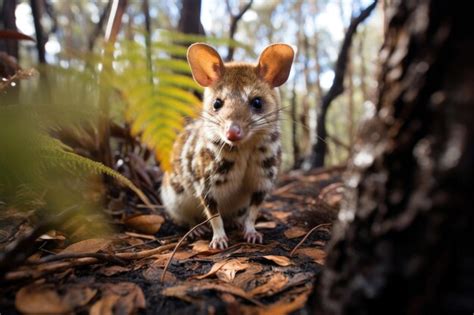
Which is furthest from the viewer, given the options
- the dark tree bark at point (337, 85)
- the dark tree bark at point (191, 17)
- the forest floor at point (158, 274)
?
the dark tree bark at point (191, 17)

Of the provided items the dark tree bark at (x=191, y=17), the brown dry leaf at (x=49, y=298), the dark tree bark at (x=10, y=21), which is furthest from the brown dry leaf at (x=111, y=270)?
the dark tree bark at (x=191, y=17)

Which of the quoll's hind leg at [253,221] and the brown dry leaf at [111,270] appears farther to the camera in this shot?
the quoll's hind leg at [253,221]

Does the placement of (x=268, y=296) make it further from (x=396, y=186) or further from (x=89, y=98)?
(x=89, y=98)

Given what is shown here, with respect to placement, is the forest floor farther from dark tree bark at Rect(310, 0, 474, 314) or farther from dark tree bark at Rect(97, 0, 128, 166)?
dark tree bark at Rect(97, 0, 128, 166)

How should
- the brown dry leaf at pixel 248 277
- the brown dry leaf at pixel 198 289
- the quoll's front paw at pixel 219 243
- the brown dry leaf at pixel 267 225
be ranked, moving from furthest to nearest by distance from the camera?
the brown dry leaf at pixel 267 225 → the quoll's front paw at pixel 219 243 → the brown dry leaf at pixel 248 277 → the brown dry leaf at pixel 198 289

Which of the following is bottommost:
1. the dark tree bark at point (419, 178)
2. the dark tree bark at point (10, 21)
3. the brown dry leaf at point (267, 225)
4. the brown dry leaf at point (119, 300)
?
the brown dry leaf at point (267, 225)

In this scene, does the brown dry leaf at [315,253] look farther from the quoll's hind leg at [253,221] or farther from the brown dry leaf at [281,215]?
the brown dry leaf at [281,215]

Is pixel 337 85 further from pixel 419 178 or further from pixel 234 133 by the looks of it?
pixel 419 178

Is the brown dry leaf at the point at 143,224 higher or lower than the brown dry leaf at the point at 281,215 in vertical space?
higher
